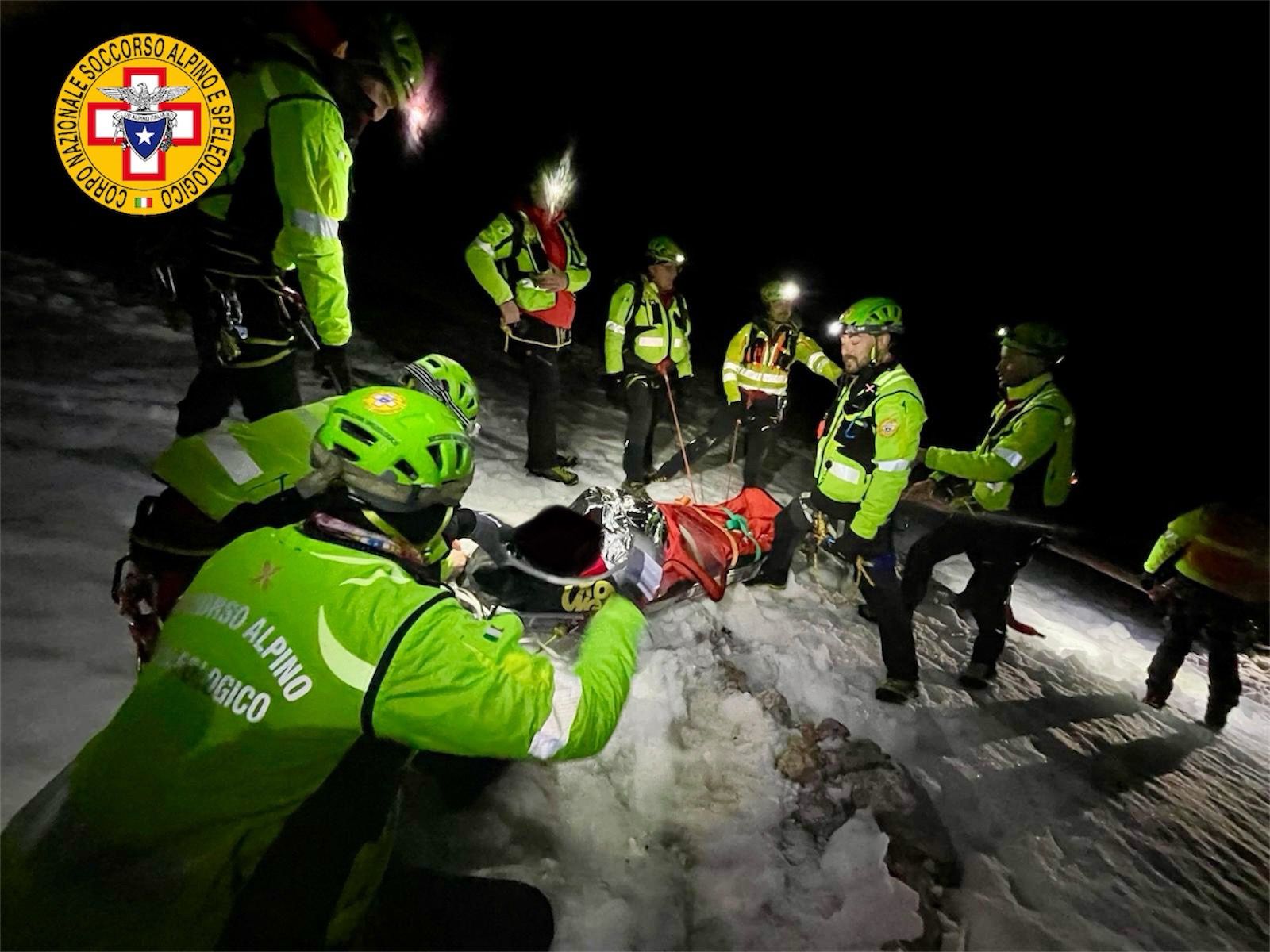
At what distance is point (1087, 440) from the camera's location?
69.1 feet

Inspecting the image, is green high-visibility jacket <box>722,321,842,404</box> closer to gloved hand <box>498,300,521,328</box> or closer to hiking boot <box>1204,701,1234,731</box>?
gloved hand <box>498,300,521,328</box>

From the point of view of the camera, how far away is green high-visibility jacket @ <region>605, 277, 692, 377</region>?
584 centimetres

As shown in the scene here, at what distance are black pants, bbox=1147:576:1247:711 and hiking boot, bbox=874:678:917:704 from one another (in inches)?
98.7

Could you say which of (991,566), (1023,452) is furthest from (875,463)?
(991,566)

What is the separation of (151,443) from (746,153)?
30.0 meters

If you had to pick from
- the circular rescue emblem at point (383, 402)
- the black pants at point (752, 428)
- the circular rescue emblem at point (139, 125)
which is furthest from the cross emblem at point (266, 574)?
the black pants at point (752, 428)

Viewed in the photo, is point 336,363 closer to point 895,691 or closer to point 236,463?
point 236,463

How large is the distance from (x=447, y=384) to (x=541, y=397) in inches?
76.7

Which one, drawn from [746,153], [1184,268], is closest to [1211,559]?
[746,153]

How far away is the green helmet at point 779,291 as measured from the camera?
19.4 feet

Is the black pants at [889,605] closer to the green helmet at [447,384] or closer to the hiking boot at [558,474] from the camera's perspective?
the green helmet at [447,384]

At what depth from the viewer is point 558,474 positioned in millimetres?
5770

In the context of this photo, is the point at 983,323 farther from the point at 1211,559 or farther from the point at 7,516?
the point at 7,516

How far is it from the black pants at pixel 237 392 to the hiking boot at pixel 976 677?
4.54 m
